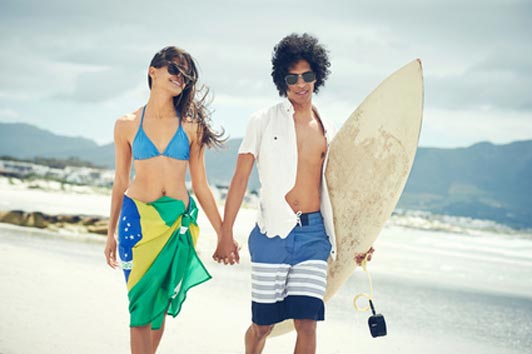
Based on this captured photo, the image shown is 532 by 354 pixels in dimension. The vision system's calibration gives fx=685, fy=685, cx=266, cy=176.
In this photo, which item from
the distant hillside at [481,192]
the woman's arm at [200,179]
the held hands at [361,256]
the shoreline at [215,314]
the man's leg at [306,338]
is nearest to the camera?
the man's leg at [306,338]

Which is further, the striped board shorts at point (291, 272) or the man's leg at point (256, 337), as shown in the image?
the man's leg at point (256, 337)

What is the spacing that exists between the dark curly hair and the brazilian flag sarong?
117cm

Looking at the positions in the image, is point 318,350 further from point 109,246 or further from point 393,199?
point 109,246

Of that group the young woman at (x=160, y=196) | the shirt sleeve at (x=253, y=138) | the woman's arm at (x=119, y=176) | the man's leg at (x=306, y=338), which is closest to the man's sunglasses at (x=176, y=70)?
the young woman at (x=160, y=196)

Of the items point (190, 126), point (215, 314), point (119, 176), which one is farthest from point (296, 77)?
point (215, 314)

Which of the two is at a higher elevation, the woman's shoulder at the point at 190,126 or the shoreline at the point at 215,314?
the woman's shoulder at the point at 190,126

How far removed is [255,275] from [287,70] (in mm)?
1347

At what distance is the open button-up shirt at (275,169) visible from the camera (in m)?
4.25

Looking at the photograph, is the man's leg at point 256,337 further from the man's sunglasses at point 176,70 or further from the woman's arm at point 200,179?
the man's sunglasses at point 176,70

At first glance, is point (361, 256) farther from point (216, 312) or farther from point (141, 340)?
point (216, 312)

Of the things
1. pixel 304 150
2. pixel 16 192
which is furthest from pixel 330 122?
pixel 16 192

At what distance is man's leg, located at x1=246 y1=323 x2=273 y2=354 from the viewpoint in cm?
436

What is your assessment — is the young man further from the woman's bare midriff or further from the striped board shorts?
the woman's bare midriff

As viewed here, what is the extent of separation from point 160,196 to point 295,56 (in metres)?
1.30
